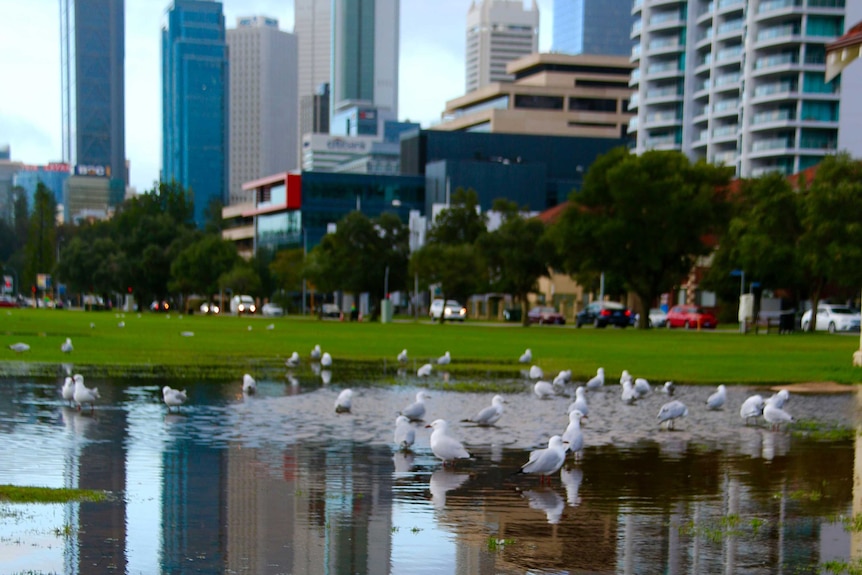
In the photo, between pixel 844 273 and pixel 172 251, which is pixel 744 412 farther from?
pixel 172 251

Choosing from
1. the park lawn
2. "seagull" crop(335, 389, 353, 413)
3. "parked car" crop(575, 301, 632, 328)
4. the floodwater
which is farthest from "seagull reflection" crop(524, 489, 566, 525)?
"parked car" crop(575, 301, 632, 328)

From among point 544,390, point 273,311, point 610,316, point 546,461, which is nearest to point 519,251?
point 610,316

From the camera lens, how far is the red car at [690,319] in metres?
69.9

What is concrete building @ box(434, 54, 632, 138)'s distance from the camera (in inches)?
6329

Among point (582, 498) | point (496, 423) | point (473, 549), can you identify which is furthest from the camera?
point (496, 423)

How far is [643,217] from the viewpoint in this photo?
6309 cm

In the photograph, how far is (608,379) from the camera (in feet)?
84.1

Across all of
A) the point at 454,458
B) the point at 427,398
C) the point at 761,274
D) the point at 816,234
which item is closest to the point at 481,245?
the point at 761,274

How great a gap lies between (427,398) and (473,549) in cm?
1183

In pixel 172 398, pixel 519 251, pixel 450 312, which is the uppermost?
pixel 519 251

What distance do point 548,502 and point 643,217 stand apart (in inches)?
2135

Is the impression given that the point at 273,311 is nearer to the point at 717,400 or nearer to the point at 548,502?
the point at 717,400

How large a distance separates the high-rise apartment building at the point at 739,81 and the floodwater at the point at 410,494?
96342 mm

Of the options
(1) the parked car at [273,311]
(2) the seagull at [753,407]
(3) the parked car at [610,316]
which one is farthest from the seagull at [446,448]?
(1) the parked car at [273,311]
